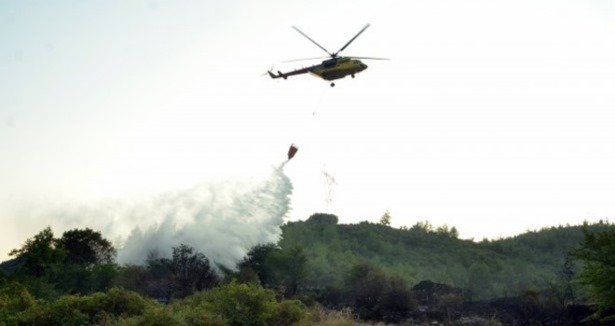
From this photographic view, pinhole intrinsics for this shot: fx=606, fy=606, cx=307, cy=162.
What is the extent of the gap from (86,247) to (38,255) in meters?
13.7

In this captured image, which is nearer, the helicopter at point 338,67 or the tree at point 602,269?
the tree at point 602,269

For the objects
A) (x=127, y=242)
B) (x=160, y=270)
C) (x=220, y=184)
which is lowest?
(x=160, y=270)

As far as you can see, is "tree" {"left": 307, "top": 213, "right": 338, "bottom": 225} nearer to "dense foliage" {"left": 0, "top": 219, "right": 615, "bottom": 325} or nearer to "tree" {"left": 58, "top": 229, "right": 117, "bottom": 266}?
"dense foliage" {"left": 0, "top": 219, "right": 615, "bottom": 325}

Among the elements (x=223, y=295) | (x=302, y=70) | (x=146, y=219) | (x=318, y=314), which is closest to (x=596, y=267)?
(x=318, y=314)

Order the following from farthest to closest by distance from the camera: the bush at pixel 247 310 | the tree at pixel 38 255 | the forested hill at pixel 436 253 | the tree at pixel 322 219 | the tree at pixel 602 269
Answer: the tree at pixel 322 219 < the forested hill at pixel 436 253 < the tree at pixel 38 255 < the tree at pixel 602 269 < the bush at pixel 247 310

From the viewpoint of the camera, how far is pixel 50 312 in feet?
77.9

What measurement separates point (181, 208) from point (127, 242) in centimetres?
829

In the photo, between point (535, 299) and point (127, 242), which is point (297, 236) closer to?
point (127, 242)

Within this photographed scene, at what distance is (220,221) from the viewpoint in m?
68.5

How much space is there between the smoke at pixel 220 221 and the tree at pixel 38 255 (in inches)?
624

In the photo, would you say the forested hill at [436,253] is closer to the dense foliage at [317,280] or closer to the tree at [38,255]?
the dense foliage at [317,280]

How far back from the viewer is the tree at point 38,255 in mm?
53125

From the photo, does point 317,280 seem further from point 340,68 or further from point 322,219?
point 322,219

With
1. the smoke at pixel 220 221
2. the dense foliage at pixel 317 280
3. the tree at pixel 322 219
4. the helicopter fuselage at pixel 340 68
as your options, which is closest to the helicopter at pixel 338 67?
the helicopter fuselage at pixel 340 68
